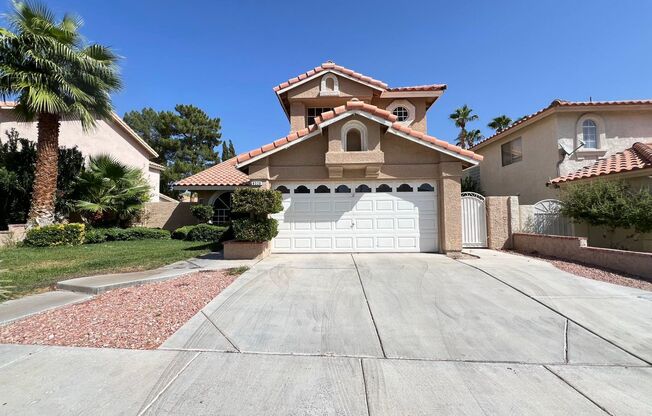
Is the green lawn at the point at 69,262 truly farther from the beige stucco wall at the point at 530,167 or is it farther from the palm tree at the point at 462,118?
the palm tree at the point at 462,118

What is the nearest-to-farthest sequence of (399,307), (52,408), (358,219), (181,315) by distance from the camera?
(52,408), (181,315), (399,307), (358,219)

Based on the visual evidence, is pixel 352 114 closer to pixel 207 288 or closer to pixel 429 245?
pixel 429 245

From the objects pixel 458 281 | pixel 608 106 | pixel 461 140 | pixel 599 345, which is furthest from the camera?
pixel 461 140

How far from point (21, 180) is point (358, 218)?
15.7 meters

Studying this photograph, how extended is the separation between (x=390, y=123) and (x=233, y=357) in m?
8.30

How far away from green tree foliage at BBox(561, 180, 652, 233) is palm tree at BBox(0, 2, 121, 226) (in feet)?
64.0

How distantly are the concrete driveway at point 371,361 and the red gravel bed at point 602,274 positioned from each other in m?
0.90

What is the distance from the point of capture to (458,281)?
6.65 m

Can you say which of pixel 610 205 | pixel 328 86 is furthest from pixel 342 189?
pixel 610 205

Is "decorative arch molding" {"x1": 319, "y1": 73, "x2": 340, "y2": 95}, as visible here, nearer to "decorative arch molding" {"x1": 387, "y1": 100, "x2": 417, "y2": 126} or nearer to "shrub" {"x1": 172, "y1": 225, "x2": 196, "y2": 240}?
"decorative arch molding" {"x1": 387, "y1": 100, "x2": 417, "y2": 126}

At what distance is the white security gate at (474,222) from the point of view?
11125 millimetres

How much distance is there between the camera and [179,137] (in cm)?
3894

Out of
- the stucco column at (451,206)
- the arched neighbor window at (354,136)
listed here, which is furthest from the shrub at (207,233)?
the stucco column at (451,206)

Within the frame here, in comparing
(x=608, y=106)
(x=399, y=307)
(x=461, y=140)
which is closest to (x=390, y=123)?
(x=399, y=307)
